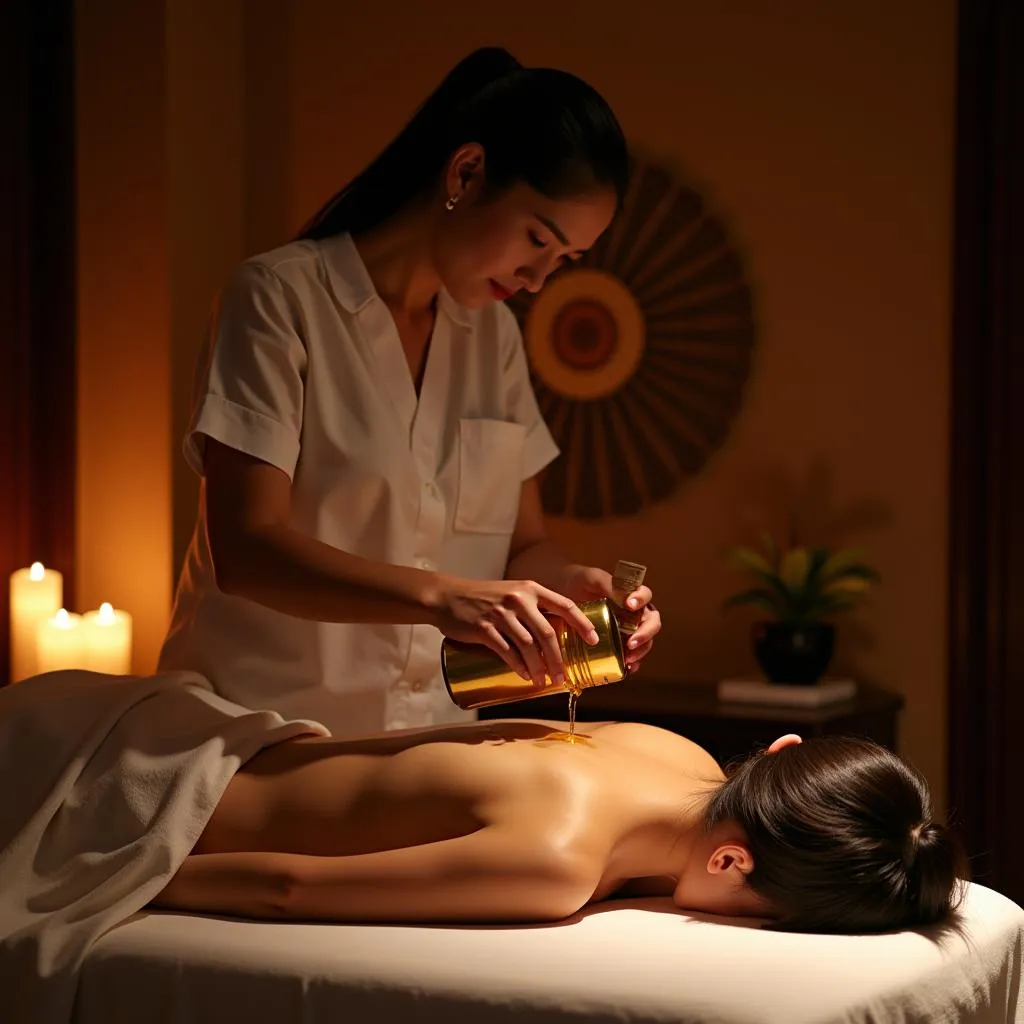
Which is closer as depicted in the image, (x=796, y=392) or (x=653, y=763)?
(x=653, y=763)

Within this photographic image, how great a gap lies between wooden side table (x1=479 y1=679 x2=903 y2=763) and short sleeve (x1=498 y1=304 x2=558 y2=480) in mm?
645

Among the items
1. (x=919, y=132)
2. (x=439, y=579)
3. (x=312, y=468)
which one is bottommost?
(x=439, y=579)

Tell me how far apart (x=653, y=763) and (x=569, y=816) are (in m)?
0.23

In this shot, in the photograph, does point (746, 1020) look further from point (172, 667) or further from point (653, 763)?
point (172, 667)

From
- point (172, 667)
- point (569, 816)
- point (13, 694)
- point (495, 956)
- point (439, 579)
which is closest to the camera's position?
point (495, 956)

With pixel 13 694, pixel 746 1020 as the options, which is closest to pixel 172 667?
pixel 13 694

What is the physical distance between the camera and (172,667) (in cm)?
203

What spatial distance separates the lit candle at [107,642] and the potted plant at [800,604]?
52.1 inches

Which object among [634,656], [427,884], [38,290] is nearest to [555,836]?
[427,884]

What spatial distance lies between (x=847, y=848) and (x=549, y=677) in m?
0.36

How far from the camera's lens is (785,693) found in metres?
2.96

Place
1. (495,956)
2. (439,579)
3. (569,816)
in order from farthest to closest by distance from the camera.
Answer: (439,579)
(569,816)
(495,956)

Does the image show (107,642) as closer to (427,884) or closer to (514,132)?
(514,132)

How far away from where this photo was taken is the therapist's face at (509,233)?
185cm
